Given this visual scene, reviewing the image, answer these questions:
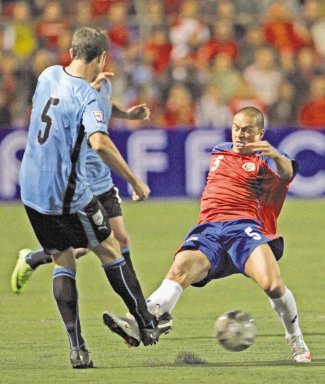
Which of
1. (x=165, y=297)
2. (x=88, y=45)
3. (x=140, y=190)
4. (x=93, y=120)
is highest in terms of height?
(x=88, y=45)

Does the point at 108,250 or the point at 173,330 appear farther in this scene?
the point at 173,330

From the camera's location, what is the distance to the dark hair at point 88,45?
8016mm

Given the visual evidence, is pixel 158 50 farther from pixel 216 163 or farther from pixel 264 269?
pixel 264 269

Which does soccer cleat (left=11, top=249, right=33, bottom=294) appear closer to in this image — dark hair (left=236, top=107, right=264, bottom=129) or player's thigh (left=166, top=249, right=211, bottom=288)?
player's thigh (left=166, top=249, right=211, bottom=288)

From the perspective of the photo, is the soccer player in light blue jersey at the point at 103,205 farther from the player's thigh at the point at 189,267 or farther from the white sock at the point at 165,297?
the white sock at the point at 165,297

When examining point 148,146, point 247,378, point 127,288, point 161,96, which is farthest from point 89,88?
point 161,96

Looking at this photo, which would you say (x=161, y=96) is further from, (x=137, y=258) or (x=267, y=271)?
(x=267, y=271)

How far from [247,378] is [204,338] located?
181cm

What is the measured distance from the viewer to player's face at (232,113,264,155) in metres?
8.79

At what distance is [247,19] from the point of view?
21953 mm

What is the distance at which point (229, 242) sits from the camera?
8.78m

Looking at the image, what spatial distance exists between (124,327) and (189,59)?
13598 millimetres

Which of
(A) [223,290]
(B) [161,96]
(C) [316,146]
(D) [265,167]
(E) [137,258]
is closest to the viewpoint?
(D) [265,167]

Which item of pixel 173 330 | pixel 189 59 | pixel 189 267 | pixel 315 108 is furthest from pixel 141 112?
pixel 189 59
